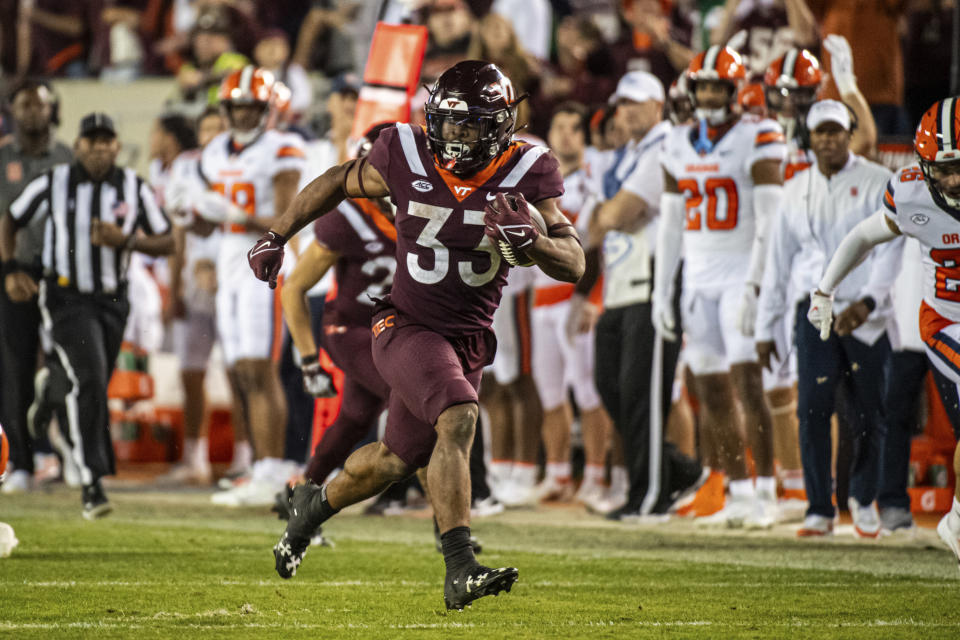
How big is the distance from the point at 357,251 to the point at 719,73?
2530mm

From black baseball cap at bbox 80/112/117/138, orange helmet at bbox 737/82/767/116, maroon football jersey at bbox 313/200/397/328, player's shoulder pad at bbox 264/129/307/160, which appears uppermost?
orange helmet at bbox 737/82/767/116

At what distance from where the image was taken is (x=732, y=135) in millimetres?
8742

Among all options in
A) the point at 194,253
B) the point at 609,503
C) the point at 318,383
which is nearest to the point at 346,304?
the point at 318,383

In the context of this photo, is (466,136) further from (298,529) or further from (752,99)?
(752,99)

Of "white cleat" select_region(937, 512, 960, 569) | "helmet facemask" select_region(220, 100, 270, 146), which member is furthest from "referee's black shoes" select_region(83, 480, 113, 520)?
"white cleat" select_region(937, 512, 960, 569)

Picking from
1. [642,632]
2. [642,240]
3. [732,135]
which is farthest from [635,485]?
[642,632]

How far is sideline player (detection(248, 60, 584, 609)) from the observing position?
5551 millimetres

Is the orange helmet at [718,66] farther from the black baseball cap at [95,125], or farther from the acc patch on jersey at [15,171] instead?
the acc patch on jersey at [15,171]

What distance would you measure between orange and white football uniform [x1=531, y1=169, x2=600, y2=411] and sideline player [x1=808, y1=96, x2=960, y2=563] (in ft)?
11.8

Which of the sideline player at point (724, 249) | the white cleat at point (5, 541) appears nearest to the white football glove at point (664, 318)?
the sideline player at point (724, 249)

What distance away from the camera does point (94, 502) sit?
8766mm

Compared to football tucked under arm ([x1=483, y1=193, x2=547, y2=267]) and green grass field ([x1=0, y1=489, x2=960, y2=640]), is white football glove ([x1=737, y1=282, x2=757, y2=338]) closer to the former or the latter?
green grass field ([x1=0, y1=489, x2=960, y2=640])

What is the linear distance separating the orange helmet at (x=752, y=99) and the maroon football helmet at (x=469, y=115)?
13.9ft

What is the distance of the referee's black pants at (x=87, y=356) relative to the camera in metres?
8.88
